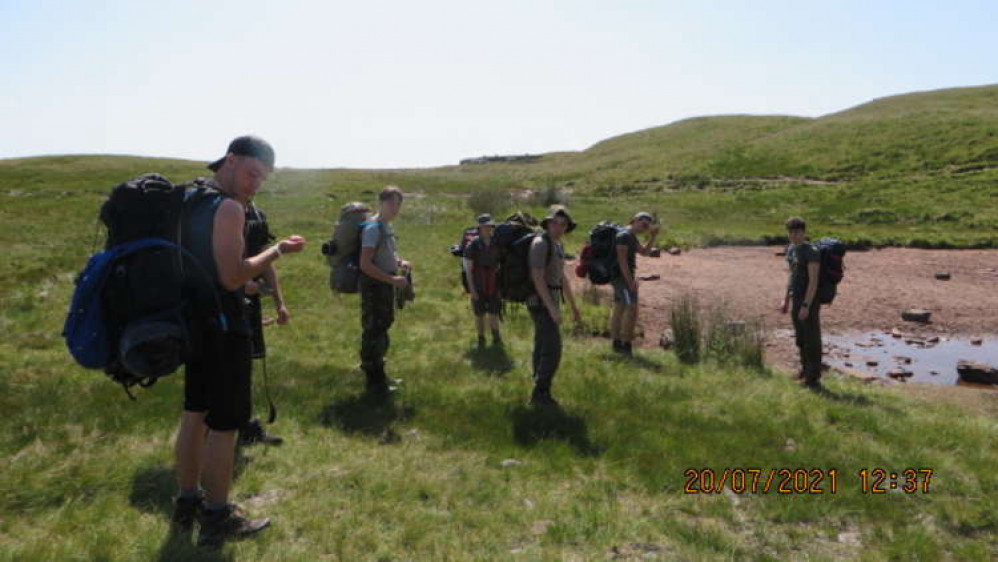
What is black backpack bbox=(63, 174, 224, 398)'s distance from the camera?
336cm

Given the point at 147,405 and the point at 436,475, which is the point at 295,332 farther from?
the point at 436,475

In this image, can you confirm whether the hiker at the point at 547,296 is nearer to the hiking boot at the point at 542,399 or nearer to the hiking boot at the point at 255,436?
the hiking boot at the point at 542,399

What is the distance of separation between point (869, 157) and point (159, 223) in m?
61.5

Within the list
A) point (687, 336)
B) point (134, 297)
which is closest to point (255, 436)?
point (134, 297)

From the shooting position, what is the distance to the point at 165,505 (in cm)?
454

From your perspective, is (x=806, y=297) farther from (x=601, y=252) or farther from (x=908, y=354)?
(x=908, y=354)

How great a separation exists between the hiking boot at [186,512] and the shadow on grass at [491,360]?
4742 mm

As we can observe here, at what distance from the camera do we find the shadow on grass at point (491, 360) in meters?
8.66

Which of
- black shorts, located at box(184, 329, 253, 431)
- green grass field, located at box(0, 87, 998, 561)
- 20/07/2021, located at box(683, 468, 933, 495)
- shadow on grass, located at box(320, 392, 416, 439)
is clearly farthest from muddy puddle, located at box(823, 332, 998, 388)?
black shorts, located at box(184, 329, 253, 431)

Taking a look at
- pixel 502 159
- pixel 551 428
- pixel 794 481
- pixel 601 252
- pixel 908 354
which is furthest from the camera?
pixel 502 159

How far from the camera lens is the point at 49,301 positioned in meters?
12.1

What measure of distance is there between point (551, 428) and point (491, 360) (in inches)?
108

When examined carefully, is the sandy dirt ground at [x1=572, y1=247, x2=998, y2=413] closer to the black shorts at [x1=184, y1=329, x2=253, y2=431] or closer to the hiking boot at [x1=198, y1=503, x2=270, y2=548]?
the hiking boot at [x1=198, y1=503, x2=270, y2=548]

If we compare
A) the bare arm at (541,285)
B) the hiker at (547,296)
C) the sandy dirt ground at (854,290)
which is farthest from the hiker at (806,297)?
the bare arm at (541,285)
